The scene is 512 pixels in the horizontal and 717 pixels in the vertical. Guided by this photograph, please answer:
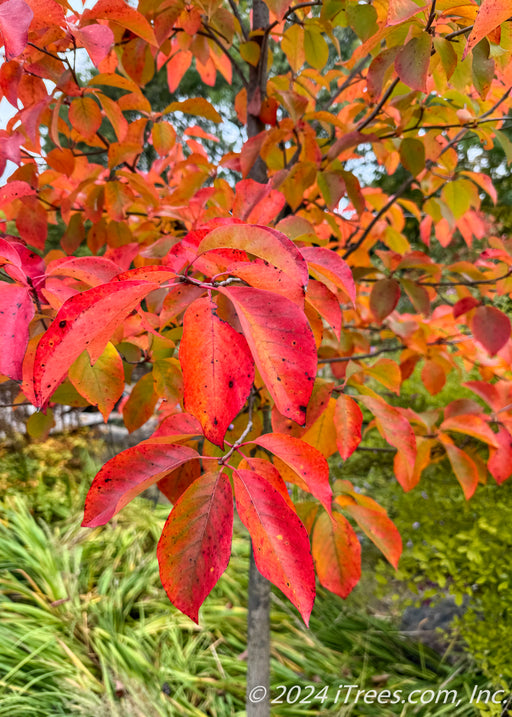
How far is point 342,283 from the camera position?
1.61 ft

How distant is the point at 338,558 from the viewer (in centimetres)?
69

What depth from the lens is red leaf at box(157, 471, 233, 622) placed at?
0.35 meters

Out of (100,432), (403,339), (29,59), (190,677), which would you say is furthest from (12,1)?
(100,432)

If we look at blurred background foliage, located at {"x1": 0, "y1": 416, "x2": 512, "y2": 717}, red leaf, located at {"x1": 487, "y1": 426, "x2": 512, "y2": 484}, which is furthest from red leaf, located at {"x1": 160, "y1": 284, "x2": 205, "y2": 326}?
blurred background foliage, located at {"x1": 0, "y1": 416, "x2": 512, "y2": 717}

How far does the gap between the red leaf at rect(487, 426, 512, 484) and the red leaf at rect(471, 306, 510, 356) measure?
186mm

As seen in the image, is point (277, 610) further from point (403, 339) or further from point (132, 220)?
point (132, 220)

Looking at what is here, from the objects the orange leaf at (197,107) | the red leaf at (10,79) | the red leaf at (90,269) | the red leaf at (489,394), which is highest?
the orange leaf at (197,107)

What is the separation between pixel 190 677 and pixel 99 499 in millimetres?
1538

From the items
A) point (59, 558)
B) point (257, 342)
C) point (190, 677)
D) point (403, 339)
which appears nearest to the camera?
point (257, 342)

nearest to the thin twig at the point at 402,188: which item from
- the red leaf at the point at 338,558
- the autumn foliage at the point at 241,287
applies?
the autumn foliage at the point at 241,287

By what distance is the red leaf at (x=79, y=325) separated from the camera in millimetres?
285

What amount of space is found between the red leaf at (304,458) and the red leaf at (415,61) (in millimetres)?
415

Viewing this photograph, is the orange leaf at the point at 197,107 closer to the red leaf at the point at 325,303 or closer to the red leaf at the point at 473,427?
the red leaf at the point at 325,303

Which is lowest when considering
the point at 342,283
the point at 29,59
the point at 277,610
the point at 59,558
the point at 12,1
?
the point at 277,610
